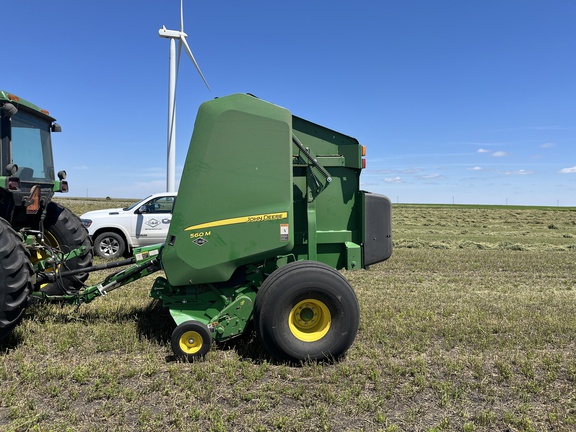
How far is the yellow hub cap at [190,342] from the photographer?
410cm

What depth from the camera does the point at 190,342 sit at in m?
4.12

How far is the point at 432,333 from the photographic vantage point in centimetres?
505

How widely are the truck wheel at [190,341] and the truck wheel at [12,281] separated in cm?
148

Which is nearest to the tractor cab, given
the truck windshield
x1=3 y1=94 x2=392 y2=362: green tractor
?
the truck windshield

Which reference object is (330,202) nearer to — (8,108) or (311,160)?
(311,160)

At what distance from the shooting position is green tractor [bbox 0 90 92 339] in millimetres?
4125

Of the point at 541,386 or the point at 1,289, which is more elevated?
the point at 1,289

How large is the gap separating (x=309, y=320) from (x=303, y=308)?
145 millimetres

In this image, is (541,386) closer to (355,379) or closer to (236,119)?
(355,379)

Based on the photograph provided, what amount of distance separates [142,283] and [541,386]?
20.1 feet

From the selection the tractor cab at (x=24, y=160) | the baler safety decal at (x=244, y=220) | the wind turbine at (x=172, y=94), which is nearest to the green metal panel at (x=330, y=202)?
the baler safety decal at (x=244, y=220)

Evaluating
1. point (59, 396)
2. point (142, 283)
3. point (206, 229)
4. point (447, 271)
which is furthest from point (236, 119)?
point (447, 271)

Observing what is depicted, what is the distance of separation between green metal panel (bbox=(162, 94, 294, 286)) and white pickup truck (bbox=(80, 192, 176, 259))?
695 centimetres

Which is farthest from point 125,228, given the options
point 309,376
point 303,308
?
point 309,376
